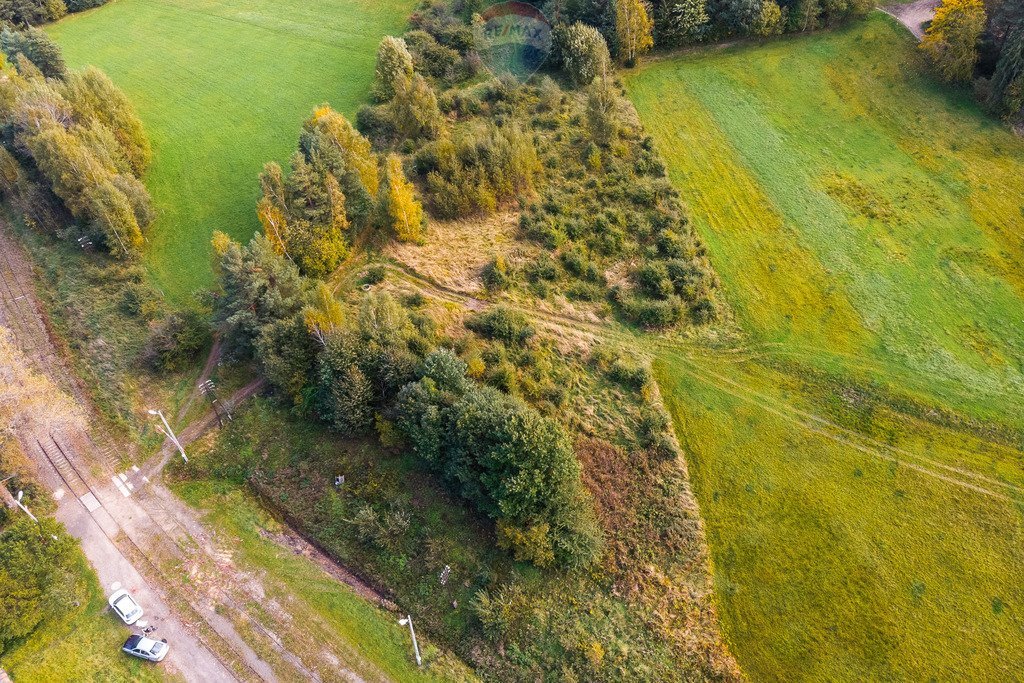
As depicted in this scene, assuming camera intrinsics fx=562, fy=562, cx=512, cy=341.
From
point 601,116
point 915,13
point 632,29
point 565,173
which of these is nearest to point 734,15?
point 632,29

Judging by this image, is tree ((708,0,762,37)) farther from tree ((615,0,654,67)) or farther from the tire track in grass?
the tire track in grass

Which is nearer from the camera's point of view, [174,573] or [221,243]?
[174,573]

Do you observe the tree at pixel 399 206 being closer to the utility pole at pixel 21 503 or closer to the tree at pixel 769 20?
the utility pole at pixel 21 503

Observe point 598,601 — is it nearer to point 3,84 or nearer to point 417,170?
point 417,170

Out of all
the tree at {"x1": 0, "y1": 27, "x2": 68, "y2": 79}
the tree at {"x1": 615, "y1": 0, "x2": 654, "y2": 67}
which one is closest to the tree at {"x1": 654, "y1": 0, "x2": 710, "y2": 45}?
the tree at {"x1": 615, "y1": 0, "x2": 654, "y2": 67}

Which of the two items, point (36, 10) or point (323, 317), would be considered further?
point (36, 10)

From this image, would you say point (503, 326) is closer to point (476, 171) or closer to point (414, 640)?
point (476, 171)

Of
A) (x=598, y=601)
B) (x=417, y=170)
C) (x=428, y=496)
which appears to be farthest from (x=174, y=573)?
(x=417, y=170)

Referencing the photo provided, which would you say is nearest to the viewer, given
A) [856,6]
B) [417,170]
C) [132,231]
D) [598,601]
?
[598,601]
